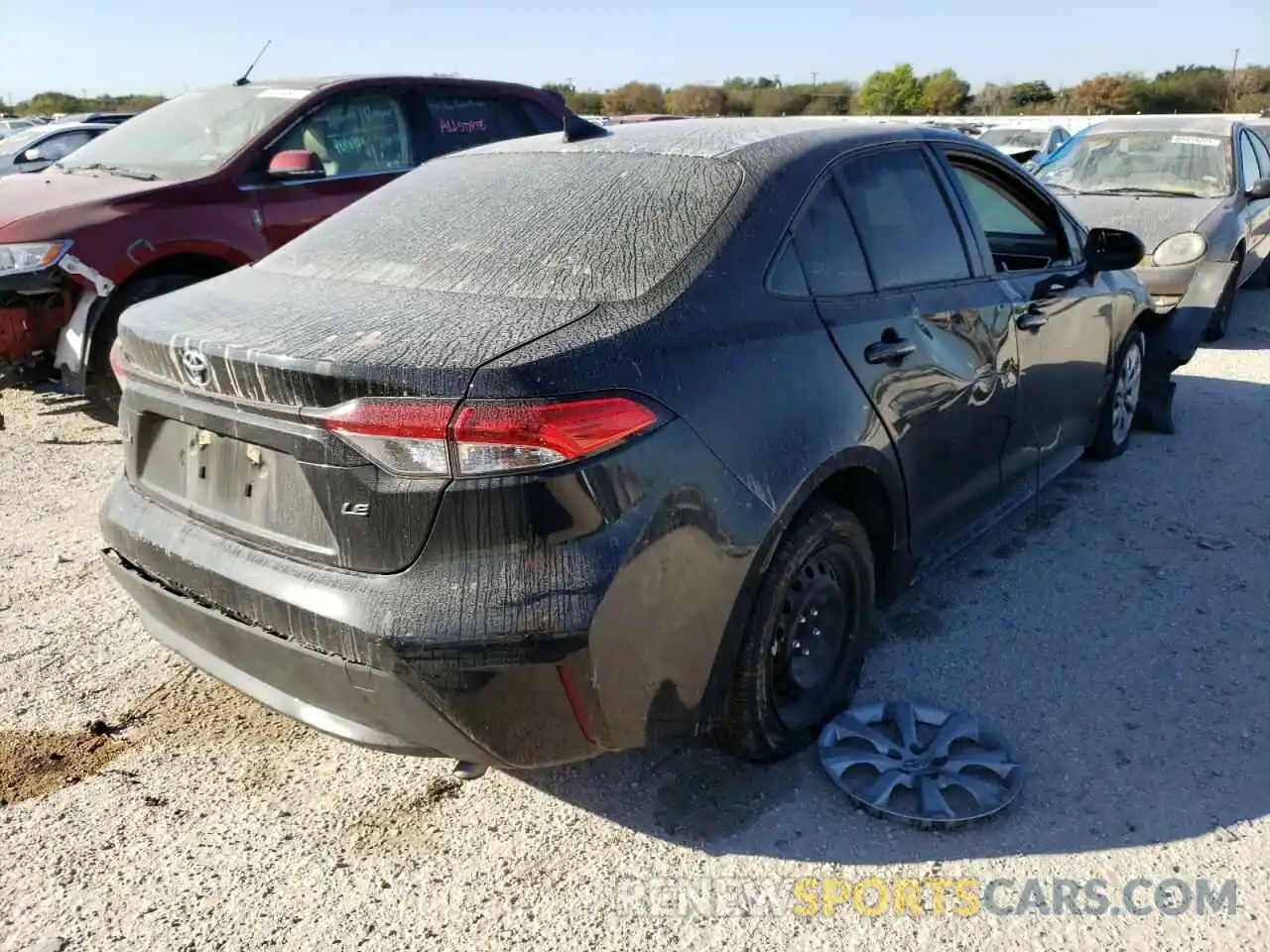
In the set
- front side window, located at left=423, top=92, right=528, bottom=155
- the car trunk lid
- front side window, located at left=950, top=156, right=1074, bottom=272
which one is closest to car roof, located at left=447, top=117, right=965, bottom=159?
front side window, located at left=950, top=156, right=1074, bottom=272

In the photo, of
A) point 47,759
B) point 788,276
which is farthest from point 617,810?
point 47,759

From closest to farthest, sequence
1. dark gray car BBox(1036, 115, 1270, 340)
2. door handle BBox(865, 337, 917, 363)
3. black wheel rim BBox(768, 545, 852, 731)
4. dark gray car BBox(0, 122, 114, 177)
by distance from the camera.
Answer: black wheel rim BBox(768, 545, 852, 731) < door handle BBox(865, 337, 917, 363) < dark gray car BBox(1036, 115, 1270, 340) < dark gray car BBox(0, 122, 114, 177)

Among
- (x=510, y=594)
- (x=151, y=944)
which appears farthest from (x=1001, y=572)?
(x=151, y=944)

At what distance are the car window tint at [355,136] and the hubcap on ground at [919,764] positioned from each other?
16.0 ft

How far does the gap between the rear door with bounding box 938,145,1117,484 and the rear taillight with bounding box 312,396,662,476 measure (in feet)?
6.91

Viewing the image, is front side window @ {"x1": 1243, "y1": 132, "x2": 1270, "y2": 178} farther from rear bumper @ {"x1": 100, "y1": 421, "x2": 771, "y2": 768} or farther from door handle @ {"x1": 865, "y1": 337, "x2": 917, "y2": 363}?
rear bumper @ {"x1": 100, "y1": 421, "x2": 771, "y2": 768}

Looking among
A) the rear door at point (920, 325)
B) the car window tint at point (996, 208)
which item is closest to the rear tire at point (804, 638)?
the rear door at point (920, 325)

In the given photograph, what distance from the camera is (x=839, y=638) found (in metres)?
2.95

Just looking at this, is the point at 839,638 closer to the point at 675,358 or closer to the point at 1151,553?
the point at 675,358

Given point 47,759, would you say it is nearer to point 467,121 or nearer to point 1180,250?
point 467,121

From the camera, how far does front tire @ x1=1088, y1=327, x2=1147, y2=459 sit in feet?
16.1

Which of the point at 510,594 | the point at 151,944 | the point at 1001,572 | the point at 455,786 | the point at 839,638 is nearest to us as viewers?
the point at 510,594

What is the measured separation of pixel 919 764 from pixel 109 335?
4.59 m

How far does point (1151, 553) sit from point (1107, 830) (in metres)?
1.94
